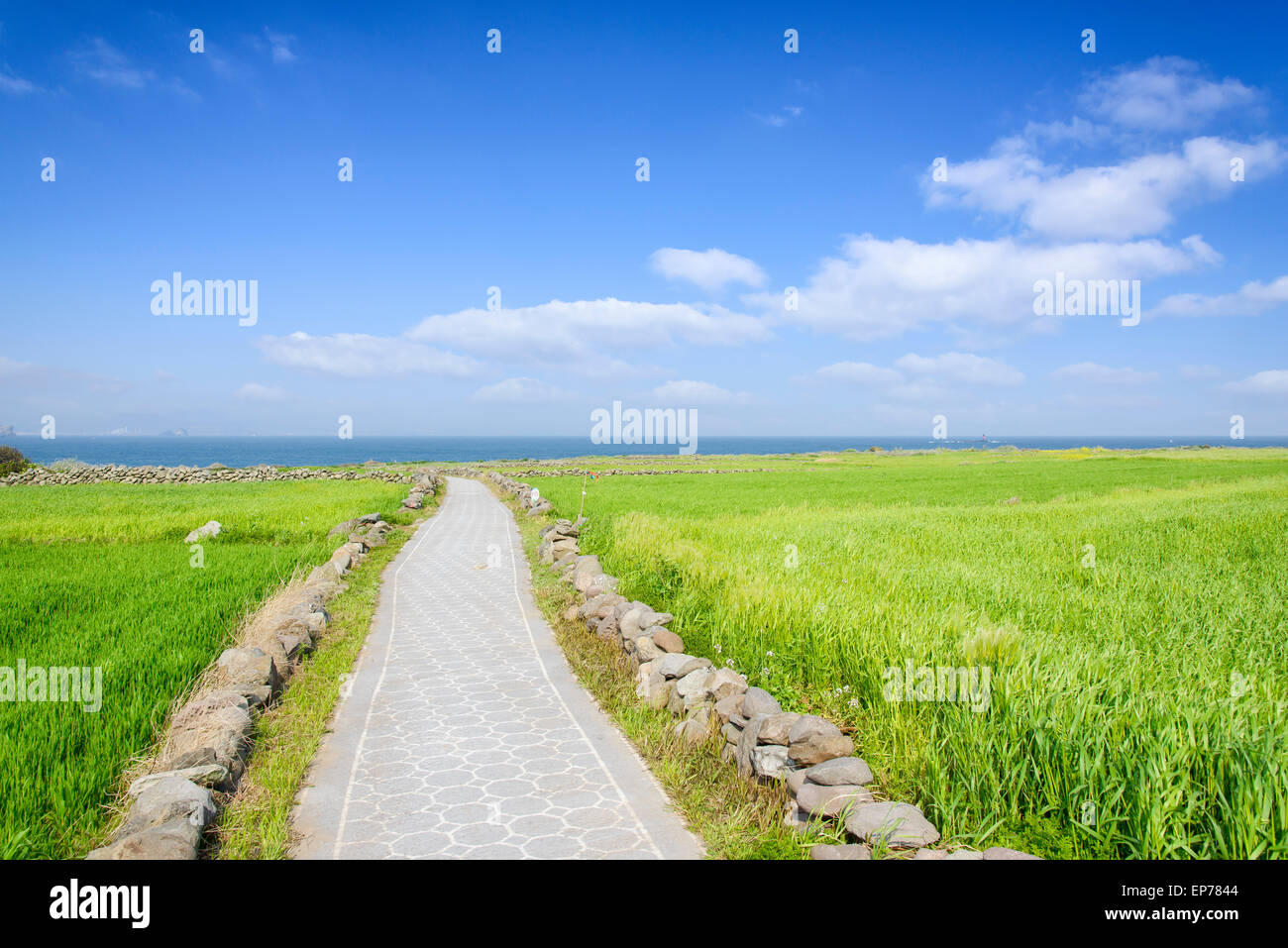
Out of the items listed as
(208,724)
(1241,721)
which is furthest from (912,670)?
(208,724)

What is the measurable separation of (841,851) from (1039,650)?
9.53 feet

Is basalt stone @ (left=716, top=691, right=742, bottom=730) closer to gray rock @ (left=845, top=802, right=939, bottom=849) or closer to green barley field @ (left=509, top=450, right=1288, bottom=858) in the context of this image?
green barley field @ (left=509, top=450, right=1288, bottom=858)

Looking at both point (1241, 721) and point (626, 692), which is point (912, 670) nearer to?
point (1241, 721)

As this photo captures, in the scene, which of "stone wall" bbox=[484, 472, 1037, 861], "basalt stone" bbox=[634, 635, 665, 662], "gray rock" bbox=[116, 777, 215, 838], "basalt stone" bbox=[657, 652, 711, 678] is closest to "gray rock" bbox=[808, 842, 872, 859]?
"stone wall" bbox=[484, 472, 1037, 861]

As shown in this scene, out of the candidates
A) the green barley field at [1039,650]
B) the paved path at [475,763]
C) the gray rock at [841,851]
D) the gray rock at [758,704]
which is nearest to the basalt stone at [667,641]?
the green barley field at [1039,650]

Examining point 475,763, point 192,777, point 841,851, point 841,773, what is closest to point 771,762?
point 841,773

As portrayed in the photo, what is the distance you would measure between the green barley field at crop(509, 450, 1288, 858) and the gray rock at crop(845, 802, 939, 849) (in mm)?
269

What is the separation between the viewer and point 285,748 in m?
5.64

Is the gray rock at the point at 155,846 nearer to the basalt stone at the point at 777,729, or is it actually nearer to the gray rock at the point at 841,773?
the basalt stone at the point at 777,729

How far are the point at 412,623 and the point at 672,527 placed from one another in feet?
24.5

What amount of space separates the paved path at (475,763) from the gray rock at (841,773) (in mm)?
934

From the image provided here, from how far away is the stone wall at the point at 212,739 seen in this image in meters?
3.83
